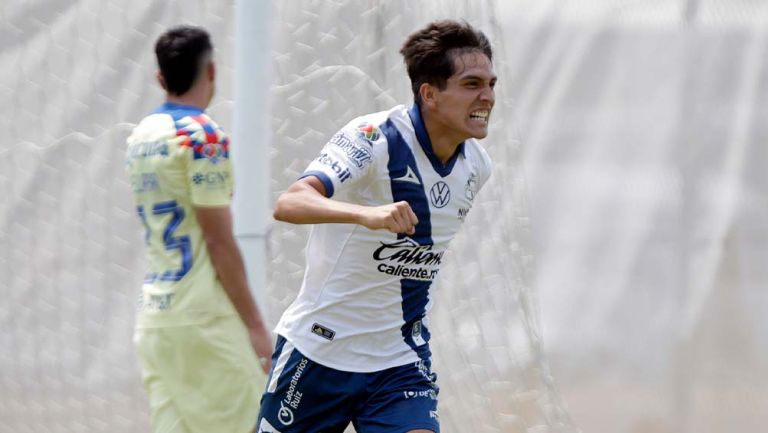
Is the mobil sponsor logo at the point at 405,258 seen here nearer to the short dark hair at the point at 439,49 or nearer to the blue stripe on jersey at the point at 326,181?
the blue stripe on jersey at the point at 326,181

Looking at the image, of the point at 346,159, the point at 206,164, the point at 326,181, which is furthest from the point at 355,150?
the point at 206,164

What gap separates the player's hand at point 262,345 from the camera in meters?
4.43

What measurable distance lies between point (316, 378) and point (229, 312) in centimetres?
49

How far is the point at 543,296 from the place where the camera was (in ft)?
20.0

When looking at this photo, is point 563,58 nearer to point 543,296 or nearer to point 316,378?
point 543,296

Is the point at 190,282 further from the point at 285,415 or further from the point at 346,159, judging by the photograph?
the point at 346,159

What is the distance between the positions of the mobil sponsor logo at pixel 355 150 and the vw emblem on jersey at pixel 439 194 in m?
0.26

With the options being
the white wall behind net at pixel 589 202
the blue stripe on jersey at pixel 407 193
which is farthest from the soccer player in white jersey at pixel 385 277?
the white wall behind net at pixel 589 202

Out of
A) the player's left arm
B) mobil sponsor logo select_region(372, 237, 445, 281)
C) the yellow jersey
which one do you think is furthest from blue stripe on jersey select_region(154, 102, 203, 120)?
mobil sponsor logo select_region(372, 237, 445, 281)

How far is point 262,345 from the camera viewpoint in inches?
175

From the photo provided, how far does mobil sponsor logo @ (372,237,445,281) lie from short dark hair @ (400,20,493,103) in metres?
0.48

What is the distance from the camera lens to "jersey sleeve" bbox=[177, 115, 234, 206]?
4.28 m

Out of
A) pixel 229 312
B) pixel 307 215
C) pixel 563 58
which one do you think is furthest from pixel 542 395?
pixel 307 215

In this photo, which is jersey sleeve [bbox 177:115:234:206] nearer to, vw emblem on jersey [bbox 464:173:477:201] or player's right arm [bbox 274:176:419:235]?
player's right arm [bbox 274:176:419:235]
